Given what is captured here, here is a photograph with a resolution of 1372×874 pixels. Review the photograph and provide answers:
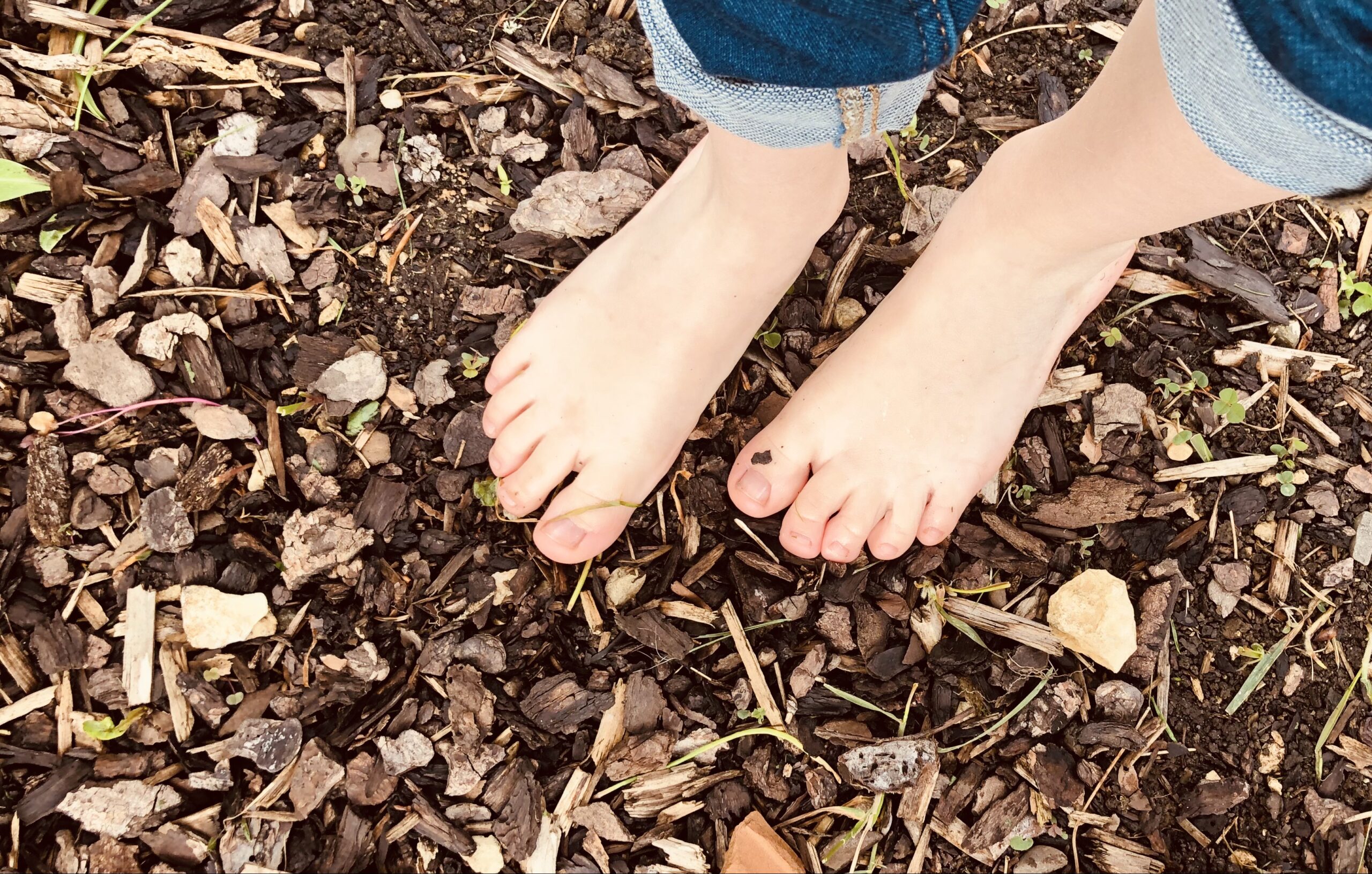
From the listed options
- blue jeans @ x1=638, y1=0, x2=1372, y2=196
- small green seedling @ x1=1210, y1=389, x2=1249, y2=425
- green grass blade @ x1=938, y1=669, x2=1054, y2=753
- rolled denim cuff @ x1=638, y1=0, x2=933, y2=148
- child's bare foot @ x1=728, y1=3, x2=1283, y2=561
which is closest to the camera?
blue jeans @ x1=638, y1=0, x2=1372, y2=196

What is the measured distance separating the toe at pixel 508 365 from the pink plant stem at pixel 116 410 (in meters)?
0.46

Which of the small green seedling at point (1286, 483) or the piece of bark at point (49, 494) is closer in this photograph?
the piece of bark at point (49, 494)

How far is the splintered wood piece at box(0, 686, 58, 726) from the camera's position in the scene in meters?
1.34

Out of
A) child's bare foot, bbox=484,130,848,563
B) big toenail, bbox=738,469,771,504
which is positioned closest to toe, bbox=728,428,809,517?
big toenail, bbox=738,469,771,504

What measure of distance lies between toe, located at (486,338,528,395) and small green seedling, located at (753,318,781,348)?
1.38 ft

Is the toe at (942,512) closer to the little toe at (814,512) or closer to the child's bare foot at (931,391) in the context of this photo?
the child's bare foot at (931,391)

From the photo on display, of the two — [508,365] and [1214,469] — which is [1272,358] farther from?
[508,365]

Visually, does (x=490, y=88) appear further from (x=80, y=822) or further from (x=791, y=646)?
(x=80, y=822)

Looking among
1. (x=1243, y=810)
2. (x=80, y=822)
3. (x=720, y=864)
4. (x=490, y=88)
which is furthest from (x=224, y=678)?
(x=1243, y=810)

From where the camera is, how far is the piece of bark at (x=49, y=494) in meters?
1.37

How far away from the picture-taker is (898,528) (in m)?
1.44

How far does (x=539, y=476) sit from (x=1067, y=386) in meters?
0.95

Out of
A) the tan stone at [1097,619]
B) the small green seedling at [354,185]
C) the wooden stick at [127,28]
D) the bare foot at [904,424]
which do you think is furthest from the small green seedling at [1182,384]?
the wooden stick at [127,28]

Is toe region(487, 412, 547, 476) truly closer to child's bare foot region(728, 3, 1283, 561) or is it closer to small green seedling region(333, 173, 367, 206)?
child's bare foot region(728, 3, 1283, 561)
